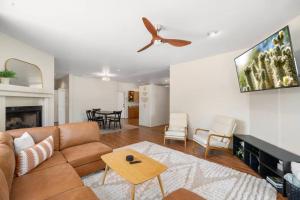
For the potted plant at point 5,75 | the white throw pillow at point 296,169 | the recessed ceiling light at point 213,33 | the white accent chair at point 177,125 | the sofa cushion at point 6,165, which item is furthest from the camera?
the white accent chair at point 177,125

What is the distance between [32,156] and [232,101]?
4.24 m

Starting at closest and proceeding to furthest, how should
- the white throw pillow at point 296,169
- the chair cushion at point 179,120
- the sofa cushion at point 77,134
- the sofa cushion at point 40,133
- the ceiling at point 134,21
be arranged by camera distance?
the white throw pillow at point 296,169 → the ceiling at point 134,21 → the sofa cushion at point 40,133 → the sofa cushion at point 77,134 → the chair cushion at point 179,120

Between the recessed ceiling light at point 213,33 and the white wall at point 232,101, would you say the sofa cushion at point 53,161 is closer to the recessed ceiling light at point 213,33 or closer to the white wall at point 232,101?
the recessed ceiling light at point 213,33

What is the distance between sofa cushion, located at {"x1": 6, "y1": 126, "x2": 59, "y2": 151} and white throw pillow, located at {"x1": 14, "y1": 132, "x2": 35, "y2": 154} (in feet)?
0.38

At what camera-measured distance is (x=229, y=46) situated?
3.36m

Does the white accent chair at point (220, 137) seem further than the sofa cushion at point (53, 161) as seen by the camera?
Yes

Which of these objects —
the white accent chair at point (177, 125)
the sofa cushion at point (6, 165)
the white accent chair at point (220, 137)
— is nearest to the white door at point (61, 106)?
the white accent chair at point (177, 125)

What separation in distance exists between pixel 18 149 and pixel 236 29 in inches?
154

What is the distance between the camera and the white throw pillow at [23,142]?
1800mm

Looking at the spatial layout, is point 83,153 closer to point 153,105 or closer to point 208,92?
point 208,92

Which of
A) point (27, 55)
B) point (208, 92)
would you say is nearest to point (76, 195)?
point (27, 55)

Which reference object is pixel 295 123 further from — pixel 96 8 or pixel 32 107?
pixel 32 107

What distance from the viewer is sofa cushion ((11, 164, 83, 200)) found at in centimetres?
126

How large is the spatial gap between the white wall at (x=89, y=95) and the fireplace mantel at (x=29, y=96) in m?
3.27
